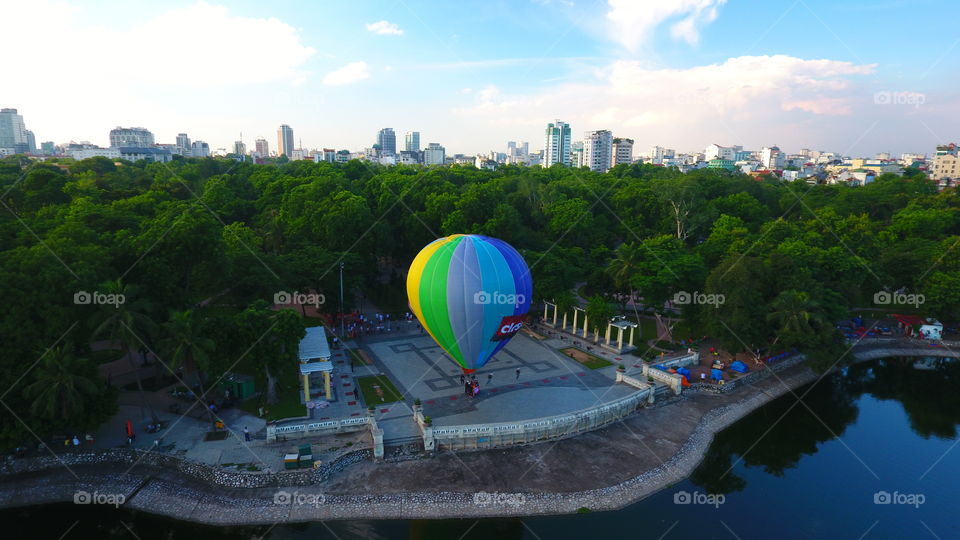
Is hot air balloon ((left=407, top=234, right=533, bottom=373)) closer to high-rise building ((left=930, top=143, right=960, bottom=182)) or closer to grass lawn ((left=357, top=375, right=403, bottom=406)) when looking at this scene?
grass lawn ((left=357, top=375, right=403, bottom=406))

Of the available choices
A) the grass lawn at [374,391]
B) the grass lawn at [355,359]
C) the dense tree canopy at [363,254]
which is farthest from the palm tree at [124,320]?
the grass lawn at [355,359]

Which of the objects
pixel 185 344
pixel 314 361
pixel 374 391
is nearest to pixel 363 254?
pixel 314 361

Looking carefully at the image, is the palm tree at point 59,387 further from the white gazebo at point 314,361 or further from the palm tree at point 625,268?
the palm tree at point 625,268

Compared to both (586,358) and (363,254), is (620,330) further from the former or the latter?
(363,254)

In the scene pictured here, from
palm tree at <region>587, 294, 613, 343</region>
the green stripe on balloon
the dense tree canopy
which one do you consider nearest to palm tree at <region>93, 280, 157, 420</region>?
the dense tree canopy

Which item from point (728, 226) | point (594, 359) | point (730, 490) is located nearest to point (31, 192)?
point (594, 359)

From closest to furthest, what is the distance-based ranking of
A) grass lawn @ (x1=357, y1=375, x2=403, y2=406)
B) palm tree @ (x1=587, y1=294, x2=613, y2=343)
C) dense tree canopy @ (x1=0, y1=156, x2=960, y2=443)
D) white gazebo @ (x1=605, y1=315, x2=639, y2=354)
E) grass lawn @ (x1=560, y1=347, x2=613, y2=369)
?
dense tree canopy @ (x1=0, y1=156, x2=960, y2=443) → grass lawn @ (x1=357, y1=375, x2=403, y2=406) → grass lawn @ (x1=560, y1=347, x2=613, y2=369) → white gazebo @ (x1=605, y1=315, x2=639, y2=354) → palm tree @ (x1=587, y1=294, x2=613, y2=343)
